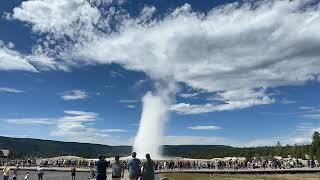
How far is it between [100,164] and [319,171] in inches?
2549

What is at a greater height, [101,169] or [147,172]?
[101,169]

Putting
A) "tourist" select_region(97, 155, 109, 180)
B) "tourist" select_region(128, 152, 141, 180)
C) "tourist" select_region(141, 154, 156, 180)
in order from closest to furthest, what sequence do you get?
1. "tourist" select_region(141, 154, 156, 180)
2. "tourist" select_region(128, 152, 141, 180)
3. "tourist" select_region(97, 155, 109, 180)

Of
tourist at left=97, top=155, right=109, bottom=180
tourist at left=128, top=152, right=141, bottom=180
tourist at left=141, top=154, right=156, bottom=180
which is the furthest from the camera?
tourist at left=97, top=155, right=109, bottom=180

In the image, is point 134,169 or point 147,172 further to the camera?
point 134,169

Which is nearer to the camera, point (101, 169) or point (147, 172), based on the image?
point (147, 172)

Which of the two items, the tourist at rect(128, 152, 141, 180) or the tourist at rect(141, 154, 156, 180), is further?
the tourist at rect(128, 152, 141, 180)

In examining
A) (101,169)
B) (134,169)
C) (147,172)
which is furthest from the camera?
(101,169)

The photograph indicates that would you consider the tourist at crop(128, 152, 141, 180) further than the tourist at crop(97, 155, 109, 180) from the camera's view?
No

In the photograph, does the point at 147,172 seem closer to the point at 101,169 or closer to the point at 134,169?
the point at 134,169

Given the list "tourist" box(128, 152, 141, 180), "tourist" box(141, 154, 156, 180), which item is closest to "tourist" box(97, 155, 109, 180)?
"tourist" box(128, 152, 141, 180)

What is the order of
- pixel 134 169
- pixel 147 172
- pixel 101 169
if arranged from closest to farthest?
1. pixel 147 172
2. pixel 134 169
3. pixel 101 169

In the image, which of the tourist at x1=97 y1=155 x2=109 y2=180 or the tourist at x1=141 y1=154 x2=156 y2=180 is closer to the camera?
the tourist at x1=141 y1=154 x2=156 y2=180

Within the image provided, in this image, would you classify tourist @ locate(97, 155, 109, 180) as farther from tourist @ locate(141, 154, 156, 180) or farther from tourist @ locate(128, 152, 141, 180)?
tourist @ locate(141, 154, 156, 180)

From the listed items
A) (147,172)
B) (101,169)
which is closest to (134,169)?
(147,172)
